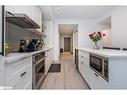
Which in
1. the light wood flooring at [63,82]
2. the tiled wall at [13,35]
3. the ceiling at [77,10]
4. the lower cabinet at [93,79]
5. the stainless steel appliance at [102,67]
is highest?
→ the ceiling at [77,10]

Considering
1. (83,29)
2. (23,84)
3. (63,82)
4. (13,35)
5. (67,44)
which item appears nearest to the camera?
(23,84)

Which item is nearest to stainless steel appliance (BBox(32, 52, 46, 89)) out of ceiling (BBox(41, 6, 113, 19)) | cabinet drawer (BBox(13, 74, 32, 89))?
cabinet drawer (BBox(13, 74, 32, 89))

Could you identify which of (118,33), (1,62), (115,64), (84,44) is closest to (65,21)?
(84,44)

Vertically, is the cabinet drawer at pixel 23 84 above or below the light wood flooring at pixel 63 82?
above

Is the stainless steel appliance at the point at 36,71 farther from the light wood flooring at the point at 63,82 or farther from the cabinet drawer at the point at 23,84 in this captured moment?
the light wood flooring at the point at 63,82

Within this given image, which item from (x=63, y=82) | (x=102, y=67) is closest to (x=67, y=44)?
(x=63, y=82)

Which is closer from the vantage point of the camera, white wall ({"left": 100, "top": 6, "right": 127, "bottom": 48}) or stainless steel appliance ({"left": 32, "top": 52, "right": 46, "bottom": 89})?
stainless steel appliance ({"left": 32, "top": 52, "right": 46, "bottom": 89})

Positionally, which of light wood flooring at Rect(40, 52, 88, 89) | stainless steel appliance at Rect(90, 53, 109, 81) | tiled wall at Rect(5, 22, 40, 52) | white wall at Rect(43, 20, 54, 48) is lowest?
light wood flooring at Rect(40, 52, 88, 89)

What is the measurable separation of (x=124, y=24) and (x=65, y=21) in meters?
3.35

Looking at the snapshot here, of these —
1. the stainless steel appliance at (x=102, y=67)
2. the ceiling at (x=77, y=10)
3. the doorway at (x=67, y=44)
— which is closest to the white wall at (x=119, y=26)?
the ceiling at (x=77, y=10)

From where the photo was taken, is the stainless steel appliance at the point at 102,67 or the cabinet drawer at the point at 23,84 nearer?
the cabinet drawer at the point at 23,84

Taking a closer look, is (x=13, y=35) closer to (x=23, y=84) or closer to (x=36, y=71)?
(x=36, y=71)

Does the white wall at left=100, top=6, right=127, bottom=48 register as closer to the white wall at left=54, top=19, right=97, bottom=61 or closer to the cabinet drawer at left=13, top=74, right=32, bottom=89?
the white wall at left=54, top=19, right=97, bottom=61
